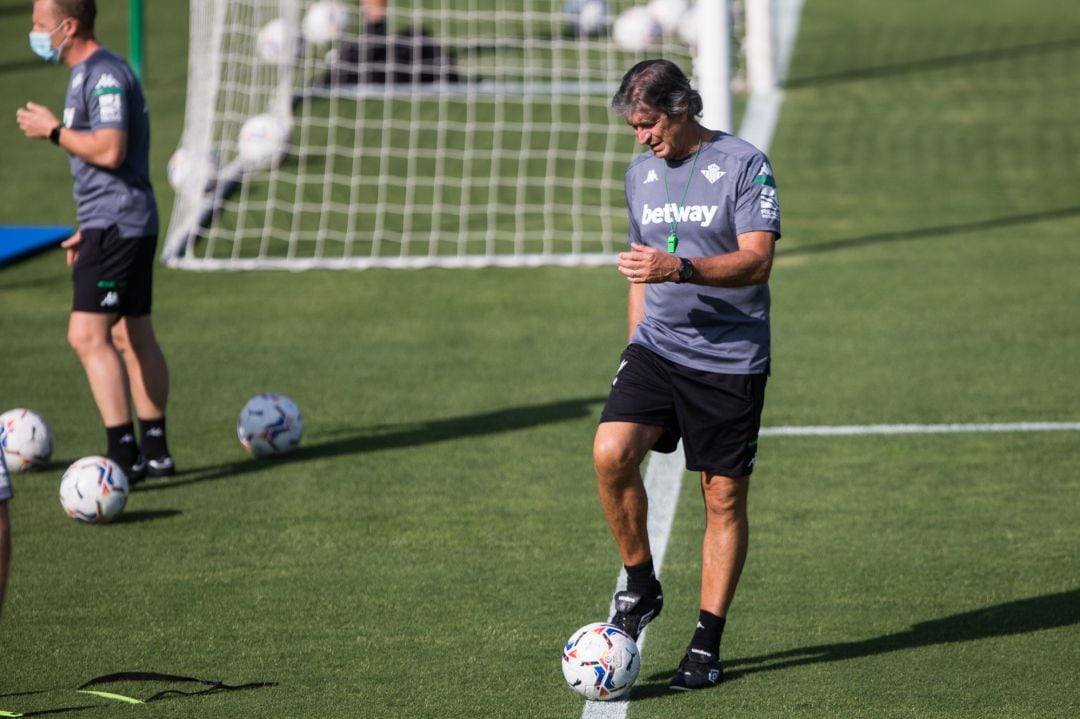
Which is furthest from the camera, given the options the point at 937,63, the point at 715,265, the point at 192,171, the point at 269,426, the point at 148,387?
the point at 937,63

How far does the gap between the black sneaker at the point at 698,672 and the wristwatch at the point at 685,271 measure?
1468 mm

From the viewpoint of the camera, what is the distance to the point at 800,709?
18.8ft

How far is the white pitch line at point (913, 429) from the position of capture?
8.98m

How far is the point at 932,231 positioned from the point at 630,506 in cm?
821

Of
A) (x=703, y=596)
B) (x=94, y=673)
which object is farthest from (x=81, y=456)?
(x=703, y=596)

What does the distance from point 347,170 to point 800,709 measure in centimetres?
1065

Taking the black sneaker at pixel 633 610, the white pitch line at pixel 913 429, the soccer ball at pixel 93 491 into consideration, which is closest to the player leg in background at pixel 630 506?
the black sneaker at pixel 633 610

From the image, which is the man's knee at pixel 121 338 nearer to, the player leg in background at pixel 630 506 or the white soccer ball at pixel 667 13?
the player leg in background at pixel 630 506

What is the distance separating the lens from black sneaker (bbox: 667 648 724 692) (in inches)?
233

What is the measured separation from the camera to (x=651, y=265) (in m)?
5.33

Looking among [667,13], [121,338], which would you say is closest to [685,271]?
[121,338]

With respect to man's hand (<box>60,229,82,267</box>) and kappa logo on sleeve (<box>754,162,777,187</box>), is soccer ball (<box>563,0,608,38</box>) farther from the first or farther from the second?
kappa logo on sleeve (<box>754,162,777,187</box>)

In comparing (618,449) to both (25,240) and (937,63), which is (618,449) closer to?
(25,240)

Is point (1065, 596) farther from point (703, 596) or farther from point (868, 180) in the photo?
point (868, 180)
